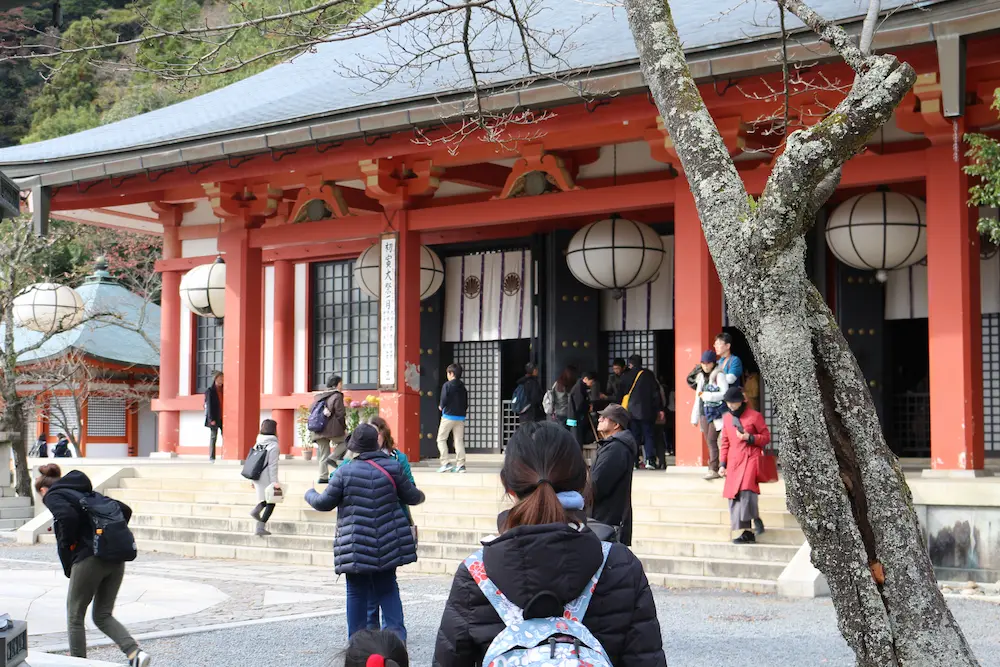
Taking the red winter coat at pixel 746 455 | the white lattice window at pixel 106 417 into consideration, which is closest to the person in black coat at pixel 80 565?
the red winter coat at pixel 746 455

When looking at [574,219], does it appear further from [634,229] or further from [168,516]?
[168,516]

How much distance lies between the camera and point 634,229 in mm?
14719

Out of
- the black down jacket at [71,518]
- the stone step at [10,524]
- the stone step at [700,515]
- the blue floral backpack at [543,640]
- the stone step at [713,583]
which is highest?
the blue floral backpack at [543,640]

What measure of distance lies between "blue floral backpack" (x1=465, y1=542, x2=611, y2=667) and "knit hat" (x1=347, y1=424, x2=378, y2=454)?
13.9ft

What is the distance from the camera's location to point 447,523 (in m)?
12.3

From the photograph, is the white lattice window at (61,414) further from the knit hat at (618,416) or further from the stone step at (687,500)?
the knit hat at (618,416)

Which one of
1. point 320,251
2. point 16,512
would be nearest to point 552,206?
point 320,251

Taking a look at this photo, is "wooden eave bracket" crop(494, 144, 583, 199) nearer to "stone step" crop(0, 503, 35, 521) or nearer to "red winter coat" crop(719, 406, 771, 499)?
"red winter coat" crop(719, 406, 771, 499)

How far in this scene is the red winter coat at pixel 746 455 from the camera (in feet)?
33.4

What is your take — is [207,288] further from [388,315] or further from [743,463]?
[743,463]

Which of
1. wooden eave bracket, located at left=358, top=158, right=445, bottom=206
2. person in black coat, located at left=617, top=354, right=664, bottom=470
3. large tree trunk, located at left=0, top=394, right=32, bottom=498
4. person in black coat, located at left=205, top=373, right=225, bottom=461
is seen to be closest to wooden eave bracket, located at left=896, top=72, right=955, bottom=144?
person in black coat, located at left=617, top=354, right=664, bottom=470

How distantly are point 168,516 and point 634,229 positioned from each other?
22.2 feet

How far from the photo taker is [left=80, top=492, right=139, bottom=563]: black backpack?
258 inches

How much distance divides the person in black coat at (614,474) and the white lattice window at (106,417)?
89.5ft
